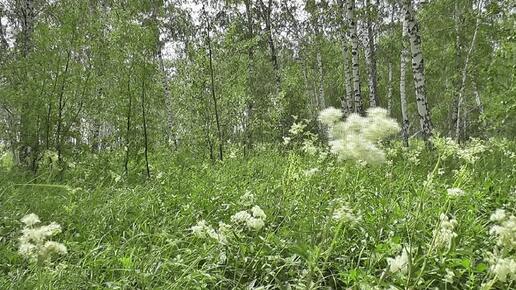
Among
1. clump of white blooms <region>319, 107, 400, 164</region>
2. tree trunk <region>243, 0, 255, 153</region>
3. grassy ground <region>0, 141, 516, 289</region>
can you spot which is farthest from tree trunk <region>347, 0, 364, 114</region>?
clump of white blooms <region>319, 107, 400, 164</region>

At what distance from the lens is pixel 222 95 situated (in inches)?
462

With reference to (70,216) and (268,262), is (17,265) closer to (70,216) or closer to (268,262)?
(70,216)

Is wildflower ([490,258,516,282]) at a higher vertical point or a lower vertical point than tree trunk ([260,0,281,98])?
lower

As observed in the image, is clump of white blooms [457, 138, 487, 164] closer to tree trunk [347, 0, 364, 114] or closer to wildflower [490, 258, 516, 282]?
wildflower [490, 258, 516, 282]

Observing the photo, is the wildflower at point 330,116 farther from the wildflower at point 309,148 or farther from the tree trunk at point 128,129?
the tree trunk at point 128,129

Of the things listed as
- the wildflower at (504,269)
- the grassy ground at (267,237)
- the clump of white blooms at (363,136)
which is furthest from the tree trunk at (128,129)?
the wildflower at (504,269)

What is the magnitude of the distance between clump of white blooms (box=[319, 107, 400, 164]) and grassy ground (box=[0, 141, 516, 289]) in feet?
0.44

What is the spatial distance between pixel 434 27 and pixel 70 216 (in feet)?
62.8

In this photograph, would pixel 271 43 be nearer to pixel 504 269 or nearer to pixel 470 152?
pixel 470 152

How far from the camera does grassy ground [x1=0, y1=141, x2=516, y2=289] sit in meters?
2.95

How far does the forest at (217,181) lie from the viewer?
284cm

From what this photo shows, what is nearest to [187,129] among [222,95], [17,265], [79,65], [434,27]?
[222,95]

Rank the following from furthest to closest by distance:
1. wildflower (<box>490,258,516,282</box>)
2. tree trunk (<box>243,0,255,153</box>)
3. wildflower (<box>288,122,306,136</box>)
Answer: tree trunk (<box>243,0,255,153</box>) < wildflower (<box>288,122,306,136</box>) < wildflower (<box>490,258,516,282</box>)

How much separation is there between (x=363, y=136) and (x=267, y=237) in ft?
5.02
